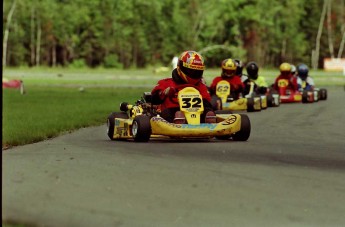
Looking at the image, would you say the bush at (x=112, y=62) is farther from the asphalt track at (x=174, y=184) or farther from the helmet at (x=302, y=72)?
the asphalt track at (x=174, y=184)

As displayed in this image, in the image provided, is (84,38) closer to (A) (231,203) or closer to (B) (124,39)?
(B) (124,39)

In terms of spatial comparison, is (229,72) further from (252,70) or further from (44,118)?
(44,118)

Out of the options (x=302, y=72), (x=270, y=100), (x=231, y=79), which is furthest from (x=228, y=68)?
(x=302, y=72)

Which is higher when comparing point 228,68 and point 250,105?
point 228,68

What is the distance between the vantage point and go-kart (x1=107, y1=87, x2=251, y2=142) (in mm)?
12062

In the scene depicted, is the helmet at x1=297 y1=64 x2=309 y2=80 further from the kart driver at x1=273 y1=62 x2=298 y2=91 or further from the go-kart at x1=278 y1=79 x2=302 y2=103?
the go-kart at x1=278 y1=79 x2=302 y2=103

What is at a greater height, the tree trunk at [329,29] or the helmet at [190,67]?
the tree trunk at [329,29]

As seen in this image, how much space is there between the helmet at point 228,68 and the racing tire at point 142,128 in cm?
989

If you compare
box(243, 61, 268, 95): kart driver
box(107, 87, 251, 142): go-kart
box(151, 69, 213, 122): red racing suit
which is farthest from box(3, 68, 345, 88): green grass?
box(151, 69, 213, 122): red racing suit

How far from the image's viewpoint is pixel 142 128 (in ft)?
39.2

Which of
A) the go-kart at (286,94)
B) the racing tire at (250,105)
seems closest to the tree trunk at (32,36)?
the go-kart at (286,94)

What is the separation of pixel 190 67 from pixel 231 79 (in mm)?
9235

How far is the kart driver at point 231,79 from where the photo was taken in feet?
71.7

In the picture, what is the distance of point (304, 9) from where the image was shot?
109250 mm
